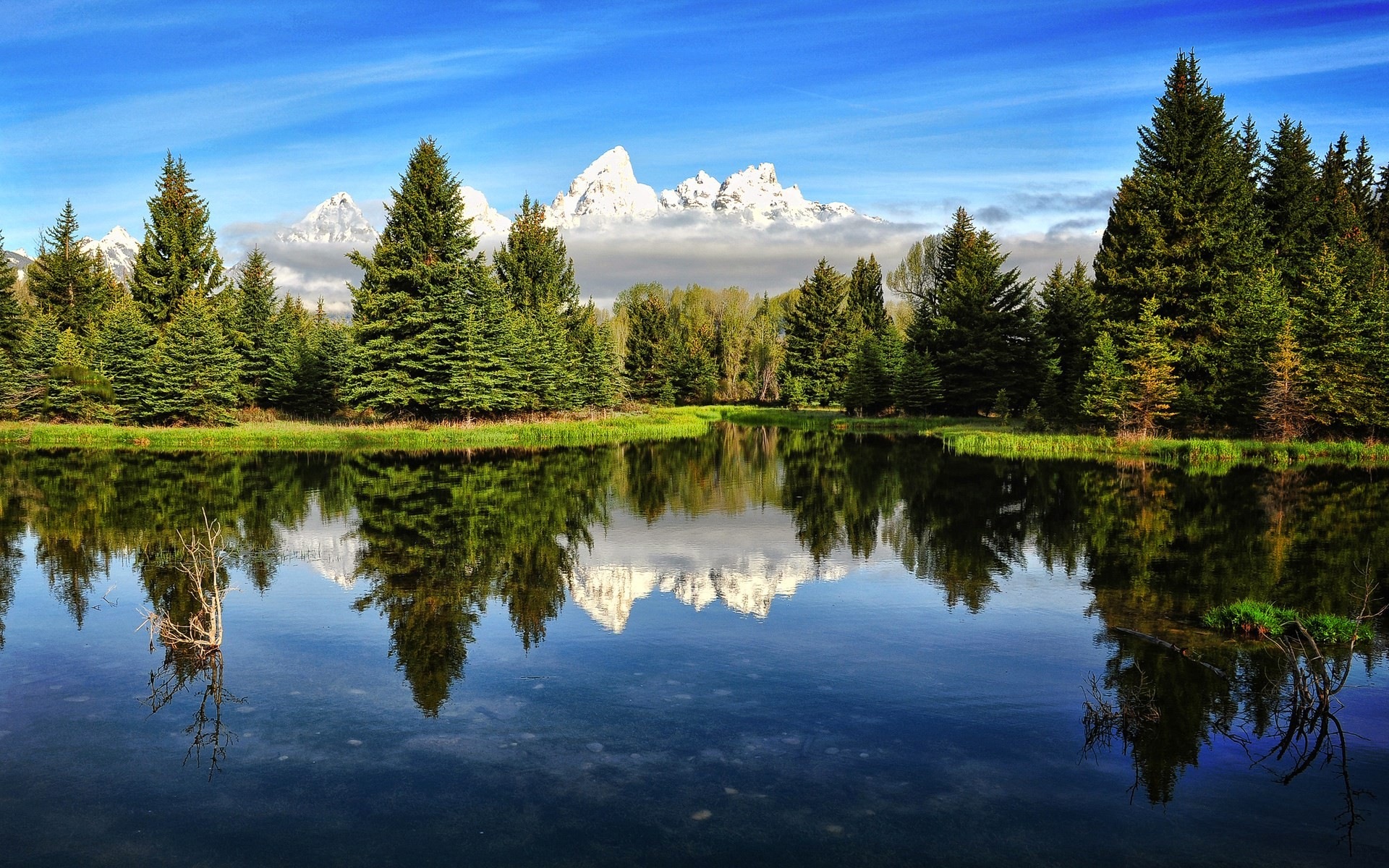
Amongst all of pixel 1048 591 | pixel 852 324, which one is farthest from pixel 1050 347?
pixel 1048 591

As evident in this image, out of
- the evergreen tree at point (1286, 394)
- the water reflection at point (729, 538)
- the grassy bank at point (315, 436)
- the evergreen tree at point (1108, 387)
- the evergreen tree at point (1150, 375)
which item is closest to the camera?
the water reflection at point (729, 538)

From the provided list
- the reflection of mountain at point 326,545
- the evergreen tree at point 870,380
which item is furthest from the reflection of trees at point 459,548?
the evergreen tree at point 870,380

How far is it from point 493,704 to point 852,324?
71.6 meters

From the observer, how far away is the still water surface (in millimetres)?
7191

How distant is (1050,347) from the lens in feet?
185

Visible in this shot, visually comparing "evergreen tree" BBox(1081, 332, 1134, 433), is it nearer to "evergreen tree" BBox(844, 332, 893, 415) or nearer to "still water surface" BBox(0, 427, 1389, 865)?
"still water surface" BBox(0, 427, 1389, 865)

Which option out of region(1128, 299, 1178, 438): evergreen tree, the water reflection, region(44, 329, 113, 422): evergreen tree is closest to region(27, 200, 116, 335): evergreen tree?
region(44, 329, 113, 422): evergreen tree

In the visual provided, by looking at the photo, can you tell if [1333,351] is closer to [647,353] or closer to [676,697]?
[676,697]

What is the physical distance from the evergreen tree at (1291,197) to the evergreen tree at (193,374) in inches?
2385

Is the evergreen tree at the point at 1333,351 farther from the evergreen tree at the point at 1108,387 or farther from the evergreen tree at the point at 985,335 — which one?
the evergreen tree at the point at 985,335

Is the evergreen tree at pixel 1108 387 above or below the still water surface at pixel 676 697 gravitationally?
above

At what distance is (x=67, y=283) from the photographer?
64812 mm

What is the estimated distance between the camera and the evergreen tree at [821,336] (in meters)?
78.2

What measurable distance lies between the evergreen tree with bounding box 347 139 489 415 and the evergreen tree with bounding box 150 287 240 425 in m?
6.72
